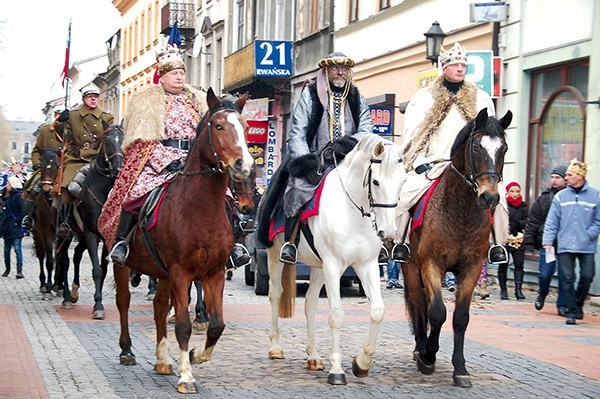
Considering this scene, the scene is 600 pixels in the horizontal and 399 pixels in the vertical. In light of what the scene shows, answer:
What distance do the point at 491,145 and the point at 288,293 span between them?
2.71 metres

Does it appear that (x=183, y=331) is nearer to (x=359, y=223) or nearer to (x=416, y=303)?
(x=359, y=223)

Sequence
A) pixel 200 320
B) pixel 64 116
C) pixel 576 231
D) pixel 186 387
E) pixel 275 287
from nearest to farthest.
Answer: pixel 186 387 → pixel 275 287 → pixel 200 320 → pixel 576 231 → pixel 64 116

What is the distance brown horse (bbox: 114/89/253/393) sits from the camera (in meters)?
8.95

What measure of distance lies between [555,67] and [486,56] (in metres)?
1.23

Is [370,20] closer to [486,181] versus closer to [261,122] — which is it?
[261,122]

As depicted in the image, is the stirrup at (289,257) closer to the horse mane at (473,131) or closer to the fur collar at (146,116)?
the fur collar at (146,116)

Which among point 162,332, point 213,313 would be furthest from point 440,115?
point 162,332

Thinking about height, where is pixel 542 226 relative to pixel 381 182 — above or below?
below

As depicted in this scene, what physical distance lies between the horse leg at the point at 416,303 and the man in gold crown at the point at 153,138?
2312 millimetres

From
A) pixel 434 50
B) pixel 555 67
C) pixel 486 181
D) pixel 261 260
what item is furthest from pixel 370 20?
pixel 486 181

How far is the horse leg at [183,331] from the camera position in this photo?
29.3ft

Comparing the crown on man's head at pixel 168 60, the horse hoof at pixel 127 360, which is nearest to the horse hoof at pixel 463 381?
the horse hoof at pixel 127 360

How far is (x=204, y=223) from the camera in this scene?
9133 millimetres

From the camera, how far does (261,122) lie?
127ft
